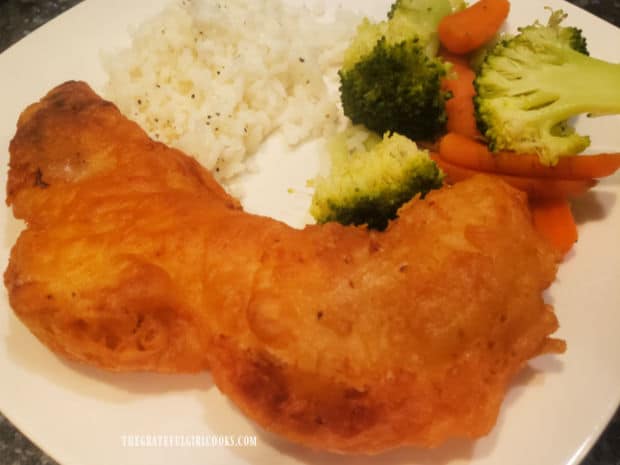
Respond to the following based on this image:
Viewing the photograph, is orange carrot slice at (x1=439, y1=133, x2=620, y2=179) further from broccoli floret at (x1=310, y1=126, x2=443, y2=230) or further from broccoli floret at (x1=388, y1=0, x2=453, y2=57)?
broccoli floret at (x1=388, y1=0, x2=453, y2=57)

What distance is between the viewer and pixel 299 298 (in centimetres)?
173

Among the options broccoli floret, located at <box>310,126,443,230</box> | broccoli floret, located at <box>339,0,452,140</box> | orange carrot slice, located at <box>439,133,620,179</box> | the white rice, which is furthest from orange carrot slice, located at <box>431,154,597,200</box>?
the white rice

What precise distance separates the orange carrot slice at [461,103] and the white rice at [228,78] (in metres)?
0.50

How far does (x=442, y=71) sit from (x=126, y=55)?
147 centimetres

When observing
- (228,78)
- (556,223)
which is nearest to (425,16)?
(228,78)

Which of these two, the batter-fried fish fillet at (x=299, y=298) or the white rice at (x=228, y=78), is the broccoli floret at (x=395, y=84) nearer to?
the white rice at (x=228, y=78)

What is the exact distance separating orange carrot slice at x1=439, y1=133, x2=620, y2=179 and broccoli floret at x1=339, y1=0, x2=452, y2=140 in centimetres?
23

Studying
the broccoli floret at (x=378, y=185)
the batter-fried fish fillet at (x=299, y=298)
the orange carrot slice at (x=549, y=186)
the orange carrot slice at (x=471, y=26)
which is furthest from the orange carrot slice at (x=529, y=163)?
the orange carrot slice at (x=471, y=26)

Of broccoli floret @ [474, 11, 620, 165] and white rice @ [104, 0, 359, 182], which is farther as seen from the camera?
white rice @ [104, 0, 359, 182]

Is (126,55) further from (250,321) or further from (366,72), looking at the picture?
(250,321)

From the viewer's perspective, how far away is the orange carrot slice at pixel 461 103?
2553mm

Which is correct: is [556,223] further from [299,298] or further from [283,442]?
[283,442]

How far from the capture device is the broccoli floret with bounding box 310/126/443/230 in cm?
225

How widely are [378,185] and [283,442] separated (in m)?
0.96
